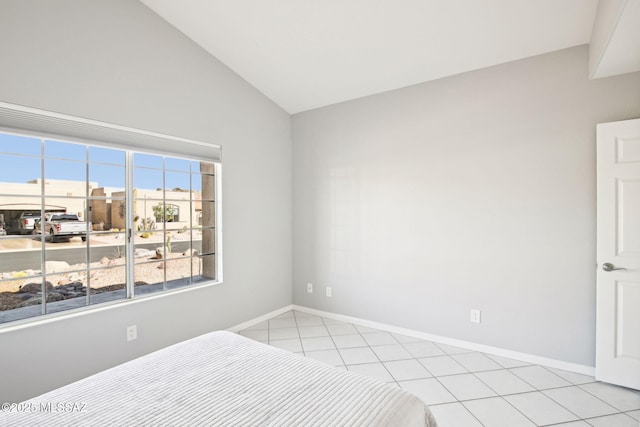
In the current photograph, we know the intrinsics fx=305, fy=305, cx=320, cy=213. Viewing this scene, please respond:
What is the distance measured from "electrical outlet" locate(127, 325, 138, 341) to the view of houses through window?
0.86ft

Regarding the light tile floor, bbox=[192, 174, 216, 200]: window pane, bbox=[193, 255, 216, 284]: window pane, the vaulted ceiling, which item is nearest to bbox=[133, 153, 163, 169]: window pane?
bbox=[192, 174, 216, 200]: window pane

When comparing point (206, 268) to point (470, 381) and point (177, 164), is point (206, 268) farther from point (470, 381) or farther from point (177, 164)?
point (470, 381)

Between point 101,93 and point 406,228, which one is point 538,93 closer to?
point 406,228

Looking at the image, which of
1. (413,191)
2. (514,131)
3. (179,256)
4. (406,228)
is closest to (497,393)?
(406,228)

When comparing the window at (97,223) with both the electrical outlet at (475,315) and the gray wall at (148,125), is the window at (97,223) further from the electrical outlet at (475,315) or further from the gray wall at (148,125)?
the electrical outlet at (475,315)

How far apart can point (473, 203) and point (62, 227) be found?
11.5 ft

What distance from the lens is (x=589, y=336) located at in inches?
96.5

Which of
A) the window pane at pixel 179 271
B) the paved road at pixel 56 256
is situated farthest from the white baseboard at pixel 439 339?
the paved road at pixel 56 256

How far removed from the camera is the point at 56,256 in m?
2.32

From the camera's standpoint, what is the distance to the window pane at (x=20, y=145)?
2.07m

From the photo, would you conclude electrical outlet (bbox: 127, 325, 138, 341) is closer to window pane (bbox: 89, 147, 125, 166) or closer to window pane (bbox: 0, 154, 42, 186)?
window pane (bbox: 0, 154, 42, 186)

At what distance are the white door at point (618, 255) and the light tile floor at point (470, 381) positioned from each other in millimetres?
233

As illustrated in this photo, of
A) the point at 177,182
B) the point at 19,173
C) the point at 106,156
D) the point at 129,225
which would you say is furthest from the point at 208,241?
the point at 19,173

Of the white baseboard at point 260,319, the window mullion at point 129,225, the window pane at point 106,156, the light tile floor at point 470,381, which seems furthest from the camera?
the white baseboard at point 260,319
